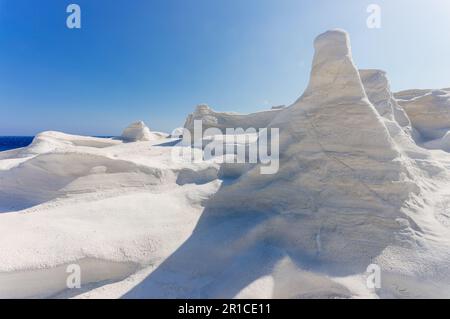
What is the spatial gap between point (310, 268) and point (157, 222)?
2.38 m

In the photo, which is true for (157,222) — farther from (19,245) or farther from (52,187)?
(52,187)

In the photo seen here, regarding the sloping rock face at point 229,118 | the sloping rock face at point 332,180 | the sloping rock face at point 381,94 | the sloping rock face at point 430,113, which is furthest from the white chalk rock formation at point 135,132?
the sloping rock face at point 430,113

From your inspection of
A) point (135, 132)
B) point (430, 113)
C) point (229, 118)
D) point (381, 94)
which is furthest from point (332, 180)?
point (135, 132)

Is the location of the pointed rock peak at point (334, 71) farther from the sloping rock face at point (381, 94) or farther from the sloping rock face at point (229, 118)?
the sloping rock face at point (229, 118)

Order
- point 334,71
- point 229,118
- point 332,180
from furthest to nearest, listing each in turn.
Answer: point 229,118 < point 334,71 < point 332,180

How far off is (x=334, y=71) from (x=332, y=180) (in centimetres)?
226

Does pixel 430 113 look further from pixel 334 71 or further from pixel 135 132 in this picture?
pixel 135 132

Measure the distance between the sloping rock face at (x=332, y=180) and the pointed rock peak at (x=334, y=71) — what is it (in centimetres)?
2

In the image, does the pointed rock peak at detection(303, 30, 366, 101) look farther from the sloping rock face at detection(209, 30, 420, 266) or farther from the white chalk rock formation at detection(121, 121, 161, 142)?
the white chalk rock formation at detection(121, 121, 161, 142)

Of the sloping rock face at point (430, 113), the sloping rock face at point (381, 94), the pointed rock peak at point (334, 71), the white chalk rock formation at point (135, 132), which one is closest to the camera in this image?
the pointed rock peak at point (334, 71)

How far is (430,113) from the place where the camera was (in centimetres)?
1156

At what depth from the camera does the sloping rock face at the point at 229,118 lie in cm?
1233

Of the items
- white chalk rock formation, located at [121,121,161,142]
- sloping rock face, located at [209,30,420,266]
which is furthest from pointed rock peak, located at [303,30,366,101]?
white chalk rock formation, located at [121,121,161,142]
